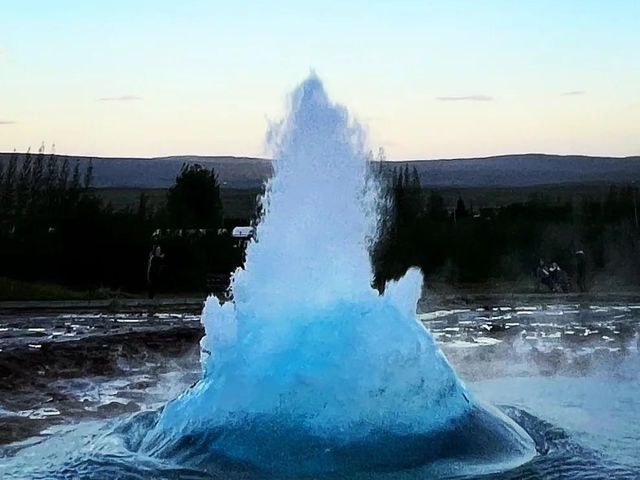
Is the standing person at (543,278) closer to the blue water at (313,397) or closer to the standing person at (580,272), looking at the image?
the standing person at (580,272)

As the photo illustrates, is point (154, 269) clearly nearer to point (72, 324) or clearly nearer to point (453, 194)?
point (72, 324)

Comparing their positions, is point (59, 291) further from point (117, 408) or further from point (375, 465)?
point (375, 465)

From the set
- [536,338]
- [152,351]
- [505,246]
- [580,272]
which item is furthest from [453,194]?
[152,351]

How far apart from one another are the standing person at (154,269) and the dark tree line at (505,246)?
4.91 m

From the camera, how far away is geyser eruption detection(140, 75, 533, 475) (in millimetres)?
6074

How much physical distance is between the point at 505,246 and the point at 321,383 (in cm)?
2350

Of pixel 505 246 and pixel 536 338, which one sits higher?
pixel 505 246

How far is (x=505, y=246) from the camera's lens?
95.8 ft

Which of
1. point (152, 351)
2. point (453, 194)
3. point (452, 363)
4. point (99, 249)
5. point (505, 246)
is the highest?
point (453, 194)

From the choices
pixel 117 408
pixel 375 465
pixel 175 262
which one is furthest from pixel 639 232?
pixel 375 465

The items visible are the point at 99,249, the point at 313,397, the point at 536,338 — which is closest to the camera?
the point at 313,397

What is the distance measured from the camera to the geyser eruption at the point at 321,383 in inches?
239

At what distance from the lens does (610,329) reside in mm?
15945

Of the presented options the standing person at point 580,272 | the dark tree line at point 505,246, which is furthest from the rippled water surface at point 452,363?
the dark tree line at point 505,246
